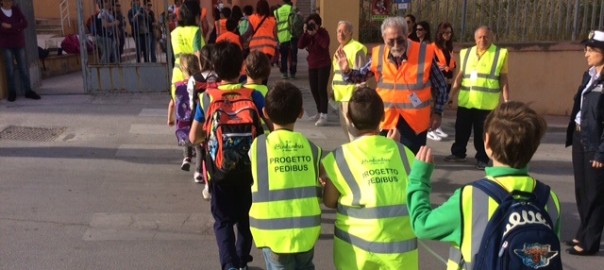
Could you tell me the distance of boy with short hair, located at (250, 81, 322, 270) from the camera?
3174 mm

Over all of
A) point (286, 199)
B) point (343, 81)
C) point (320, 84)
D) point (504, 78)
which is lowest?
point (320, 84)

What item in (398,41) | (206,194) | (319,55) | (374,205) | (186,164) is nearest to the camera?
(374,205)

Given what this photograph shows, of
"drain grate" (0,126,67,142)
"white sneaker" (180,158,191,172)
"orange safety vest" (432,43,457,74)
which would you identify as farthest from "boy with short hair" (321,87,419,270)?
"orange safety vest" (432,43,457,74)

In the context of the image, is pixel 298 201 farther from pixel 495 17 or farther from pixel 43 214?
pixel 495 17

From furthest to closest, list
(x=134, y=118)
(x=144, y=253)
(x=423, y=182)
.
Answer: (x=134, y=118) → (x=144, y=253) → (x=423, y=182)

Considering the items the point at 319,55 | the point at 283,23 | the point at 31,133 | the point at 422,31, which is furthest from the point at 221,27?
the point at 31,133

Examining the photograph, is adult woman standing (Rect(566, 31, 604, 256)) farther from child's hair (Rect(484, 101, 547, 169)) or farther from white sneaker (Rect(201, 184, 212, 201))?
white sneaker (Rect(201, 184, 212, 201))

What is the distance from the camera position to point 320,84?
9516 millimetres

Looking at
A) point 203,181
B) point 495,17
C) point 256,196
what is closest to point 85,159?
point 203,181

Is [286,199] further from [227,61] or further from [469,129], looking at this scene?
[469,129]

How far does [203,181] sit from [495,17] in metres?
6.72

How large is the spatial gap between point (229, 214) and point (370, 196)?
4.87ft

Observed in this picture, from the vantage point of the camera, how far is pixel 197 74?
5547 millimetres

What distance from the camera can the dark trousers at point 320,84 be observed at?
31.0 ft
